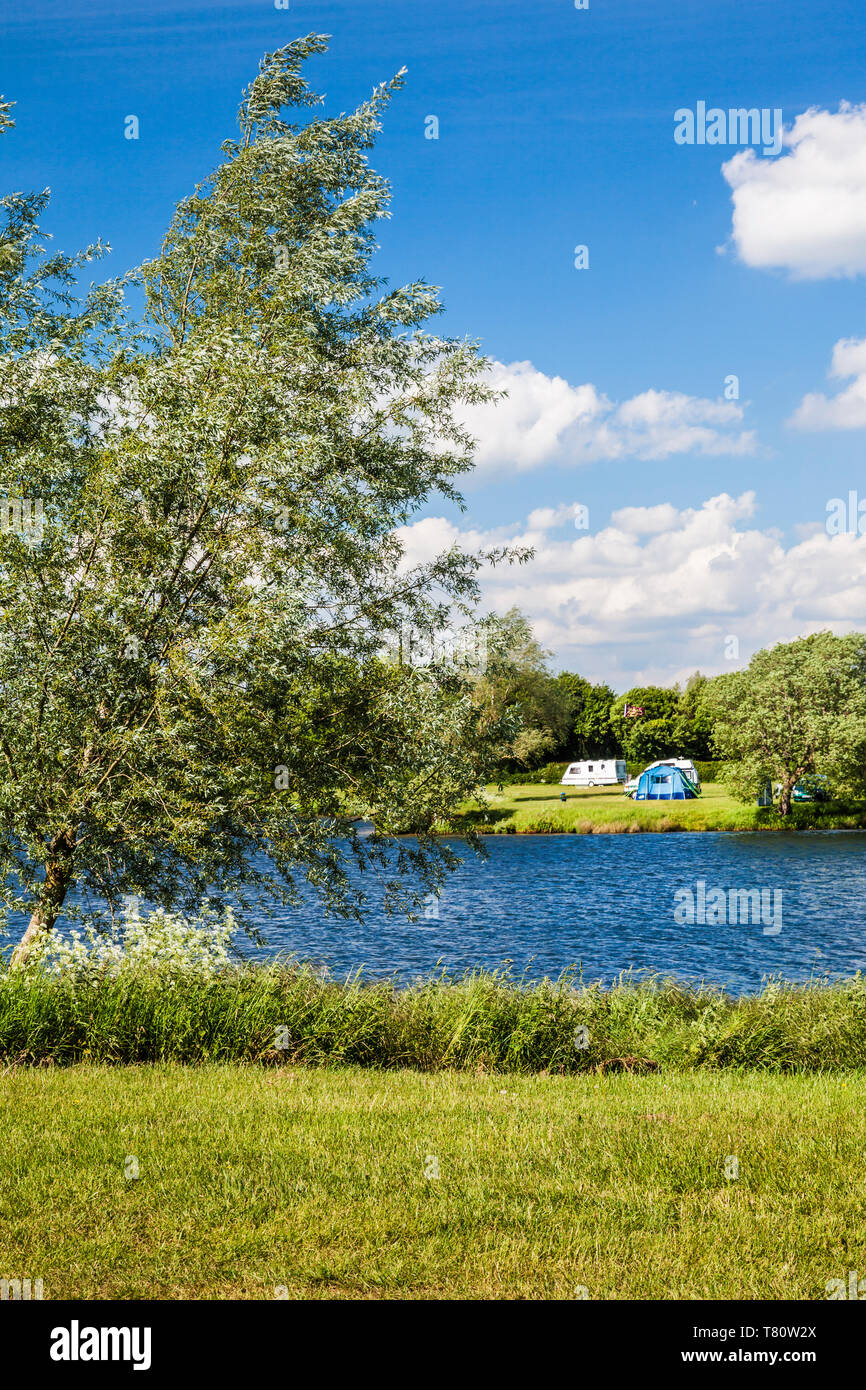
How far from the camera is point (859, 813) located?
5369cm

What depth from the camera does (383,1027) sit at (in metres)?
10.3

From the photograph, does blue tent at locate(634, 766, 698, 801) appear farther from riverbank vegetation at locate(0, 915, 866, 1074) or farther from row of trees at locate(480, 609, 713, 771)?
riverbank vegetation at locate(0, 915, 866, 1074)

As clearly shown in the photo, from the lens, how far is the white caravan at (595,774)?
7956cm

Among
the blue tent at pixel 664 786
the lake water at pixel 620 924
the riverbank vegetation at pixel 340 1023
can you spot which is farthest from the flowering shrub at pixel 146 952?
the blue tent at pixel 664 786

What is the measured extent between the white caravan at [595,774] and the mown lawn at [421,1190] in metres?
71.8

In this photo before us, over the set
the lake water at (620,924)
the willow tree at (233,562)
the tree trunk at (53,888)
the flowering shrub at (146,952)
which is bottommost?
the lake water at (620,924)

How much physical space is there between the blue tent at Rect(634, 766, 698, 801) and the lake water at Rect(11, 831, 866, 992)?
21.3m

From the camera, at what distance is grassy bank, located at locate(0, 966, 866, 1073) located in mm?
9555

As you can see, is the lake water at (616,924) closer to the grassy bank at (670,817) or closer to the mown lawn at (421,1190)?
the mown lawn at (421,1190)

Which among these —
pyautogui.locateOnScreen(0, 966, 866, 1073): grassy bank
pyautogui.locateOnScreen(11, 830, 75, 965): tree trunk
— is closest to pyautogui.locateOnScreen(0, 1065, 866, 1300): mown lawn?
pyautogui.locateOnScreen(0, 966, 866, 1073): grassy bank

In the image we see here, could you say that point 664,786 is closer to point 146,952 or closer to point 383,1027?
point 383,1027

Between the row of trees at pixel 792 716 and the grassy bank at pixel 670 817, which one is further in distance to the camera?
the grassy bank at pixel 670 817

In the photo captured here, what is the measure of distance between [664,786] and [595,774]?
1239 centimetres
